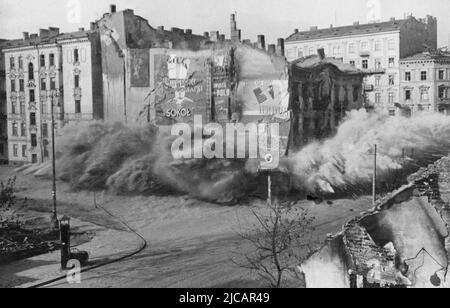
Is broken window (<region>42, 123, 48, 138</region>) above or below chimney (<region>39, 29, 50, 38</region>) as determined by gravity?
below

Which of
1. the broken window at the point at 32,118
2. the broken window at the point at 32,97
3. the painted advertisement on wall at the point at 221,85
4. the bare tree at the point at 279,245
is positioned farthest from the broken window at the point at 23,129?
the bare tree at the point at 279,245

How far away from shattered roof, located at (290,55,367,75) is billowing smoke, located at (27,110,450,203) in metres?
3.24

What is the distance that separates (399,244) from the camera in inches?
503

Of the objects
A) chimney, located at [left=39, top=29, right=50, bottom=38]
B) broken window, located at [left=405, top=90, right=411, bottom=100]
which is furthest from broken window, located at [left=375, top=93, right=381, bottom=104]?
chimney, located at [left=39, top=29, right=50, bottom=38]

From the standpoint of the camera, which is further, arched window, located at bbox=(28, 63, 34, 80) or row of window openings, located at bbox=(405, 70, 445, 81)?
arched window, located at bbox=(28, 63, 34, 80)

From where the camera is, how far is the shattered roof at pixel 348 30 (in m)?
29.1

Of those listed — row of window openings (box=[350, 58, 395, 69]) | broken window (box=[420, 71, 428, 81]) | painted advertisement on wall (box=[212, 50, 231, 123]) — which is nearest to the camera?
painted advertisement on wall (box=[212, 50, 231, 123])

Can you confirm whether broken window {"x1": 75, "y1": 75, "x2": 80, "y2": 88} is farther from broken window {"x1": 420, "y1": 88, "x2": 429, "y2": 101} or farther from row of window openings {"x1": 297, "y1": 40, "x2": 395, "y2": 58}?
broken window {"x1": 420, "y1": 88, "x2": 429, "y2": 101}

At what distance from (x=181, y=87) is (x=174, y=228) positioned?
9887 mm

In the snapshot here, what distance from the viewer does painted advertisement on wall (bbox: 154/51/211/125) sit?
1089 inches

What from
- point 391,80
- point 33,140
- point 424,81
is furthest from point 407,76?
point 33,140

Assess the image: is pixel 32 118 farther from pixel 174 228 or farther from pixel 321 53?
pixel 321 53

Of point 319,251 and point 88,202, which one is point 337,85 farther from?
point 319,251
